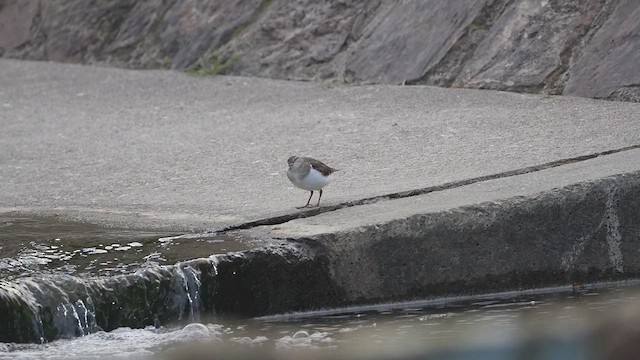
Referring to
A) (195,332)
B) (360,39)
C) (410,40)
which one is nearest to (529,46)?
(410,40)

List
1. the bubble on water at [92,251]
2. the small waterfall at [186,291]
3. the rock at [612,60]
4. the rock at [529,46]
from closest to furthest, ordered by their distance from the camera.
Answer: the small waterfall at [186,291] < the bubble on water at [92,251] < the rock at [612,60] < the rock at [529,46]

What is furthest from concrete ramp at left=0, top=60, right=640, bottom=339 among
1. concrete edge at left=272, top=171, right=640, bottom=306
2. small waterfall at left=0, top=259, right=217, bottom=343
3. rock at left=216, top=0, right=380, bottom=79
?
rock at left=216, top=0, right=380, bottom=79

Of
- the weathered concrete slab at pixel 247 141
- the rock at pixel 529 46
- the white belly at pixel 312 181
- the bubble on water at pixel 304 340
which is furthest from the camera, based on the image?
the rock at pixel 529 46

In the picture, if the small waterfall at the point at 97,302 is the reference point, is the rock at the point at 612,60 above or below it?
above

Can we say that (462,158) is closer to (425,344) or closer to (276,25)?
(425,344)

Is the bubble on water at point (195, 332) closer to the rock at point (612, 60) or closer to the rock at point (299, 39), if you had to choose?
the rock at point (612, 60)

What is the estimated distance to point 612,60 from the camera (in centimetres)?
887

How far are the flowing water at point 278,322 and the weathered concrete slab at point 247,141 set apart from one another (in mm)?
586

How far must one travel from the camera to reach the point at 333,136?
350 inches

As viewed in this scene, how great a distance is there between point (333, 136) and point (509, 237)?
8.86ft

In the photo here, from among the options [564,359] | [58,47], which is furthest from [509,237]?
[58,47]

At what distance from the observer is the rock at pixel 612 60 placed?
8.72m

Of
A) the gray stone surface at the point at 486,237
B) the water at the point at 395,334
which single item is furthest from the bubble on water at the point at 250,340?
the gray stone surface at the point at 486,237

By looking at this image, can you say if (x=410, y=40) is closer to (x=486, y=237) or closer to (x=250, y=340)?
(x=486, y=237)
